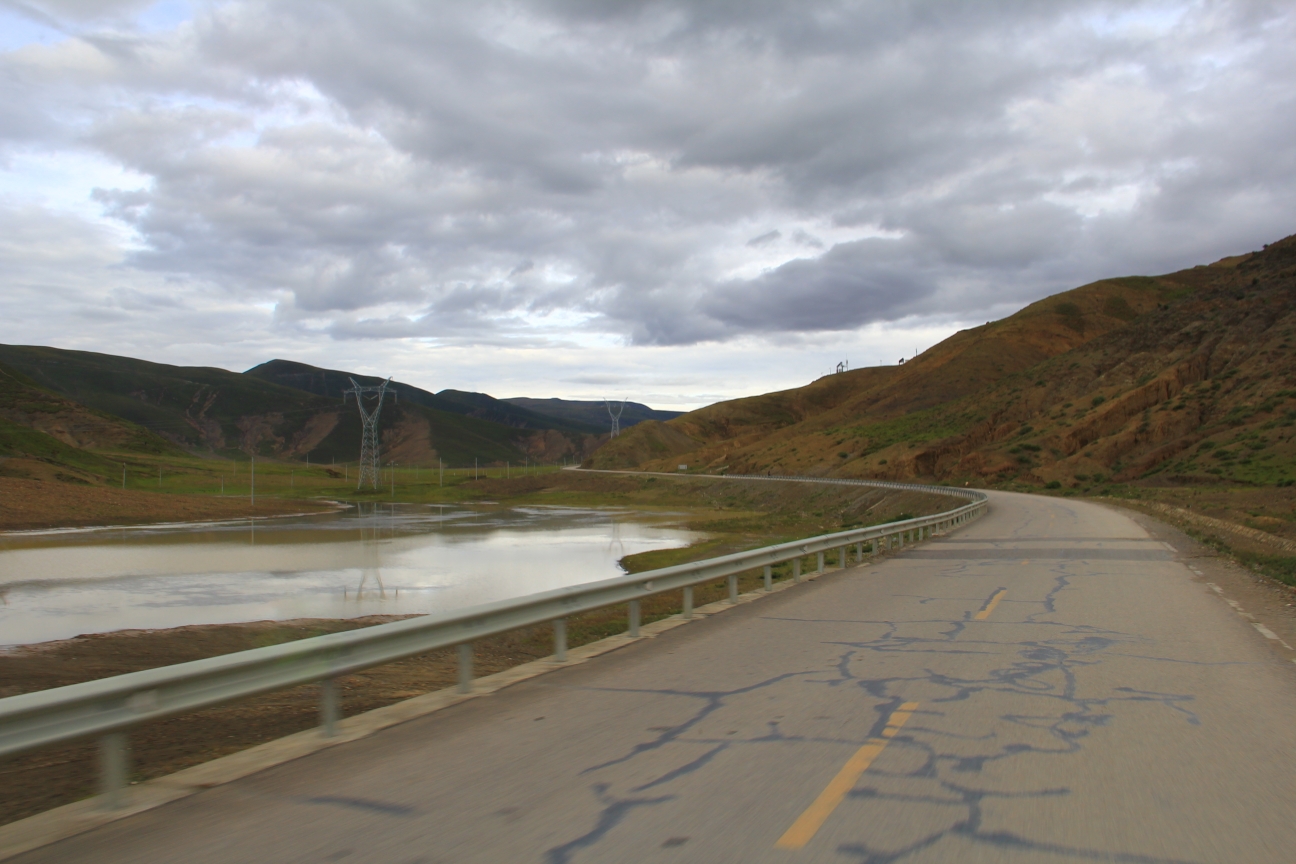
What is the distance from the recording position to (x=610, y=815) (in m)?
4.70

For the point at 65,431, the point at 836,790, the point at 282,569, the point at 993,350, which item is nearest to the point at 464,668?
the point at 836,790

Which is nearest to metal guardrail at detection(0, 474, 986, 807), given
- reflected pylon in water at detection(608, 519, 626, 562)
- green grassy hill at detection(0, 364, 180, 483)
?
reflected pylon in water at detection(608, 519, 626, 562)

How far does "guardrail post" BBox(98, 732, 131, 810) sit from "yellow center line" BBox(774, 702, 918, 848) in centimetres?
343

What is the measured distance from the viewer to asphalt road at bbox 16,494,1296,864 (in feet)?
14.2

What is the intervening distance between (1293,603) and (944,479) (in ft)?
230

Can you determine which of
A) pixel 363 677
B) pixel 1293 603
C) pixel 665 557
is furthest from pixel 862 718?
pixel 665 557

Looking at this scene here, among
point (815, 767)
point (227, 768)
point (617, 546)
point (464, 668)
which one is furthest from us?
point (617, 546)

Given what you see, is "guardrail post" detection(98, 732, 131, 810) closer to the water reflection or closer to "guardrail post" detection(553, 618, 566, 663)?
"guardrail post" detection(553, 618, 566, 663)

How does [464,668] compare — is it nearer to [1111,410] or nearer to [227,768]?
[227,768]

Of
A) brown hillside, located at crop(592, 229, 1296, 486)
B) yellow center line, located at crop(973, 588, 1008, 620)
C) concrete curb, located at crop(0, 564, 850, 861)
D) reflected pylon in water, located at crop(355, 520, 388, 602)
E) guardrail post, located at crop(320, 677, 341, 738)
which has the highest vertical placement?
brown hillside, located at crop(592, 229, 1296, 486)

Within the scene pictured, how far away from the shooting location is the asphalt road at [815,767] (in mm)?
4332

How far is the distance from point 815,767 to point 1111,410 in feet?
259

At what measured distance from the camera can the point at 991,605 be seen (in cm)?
1273

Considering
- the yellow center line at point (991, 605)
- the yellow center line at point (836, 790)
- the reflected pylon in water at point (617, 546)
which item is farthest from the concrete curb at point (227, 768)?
the reflected pylon in water at point (617, 546)
